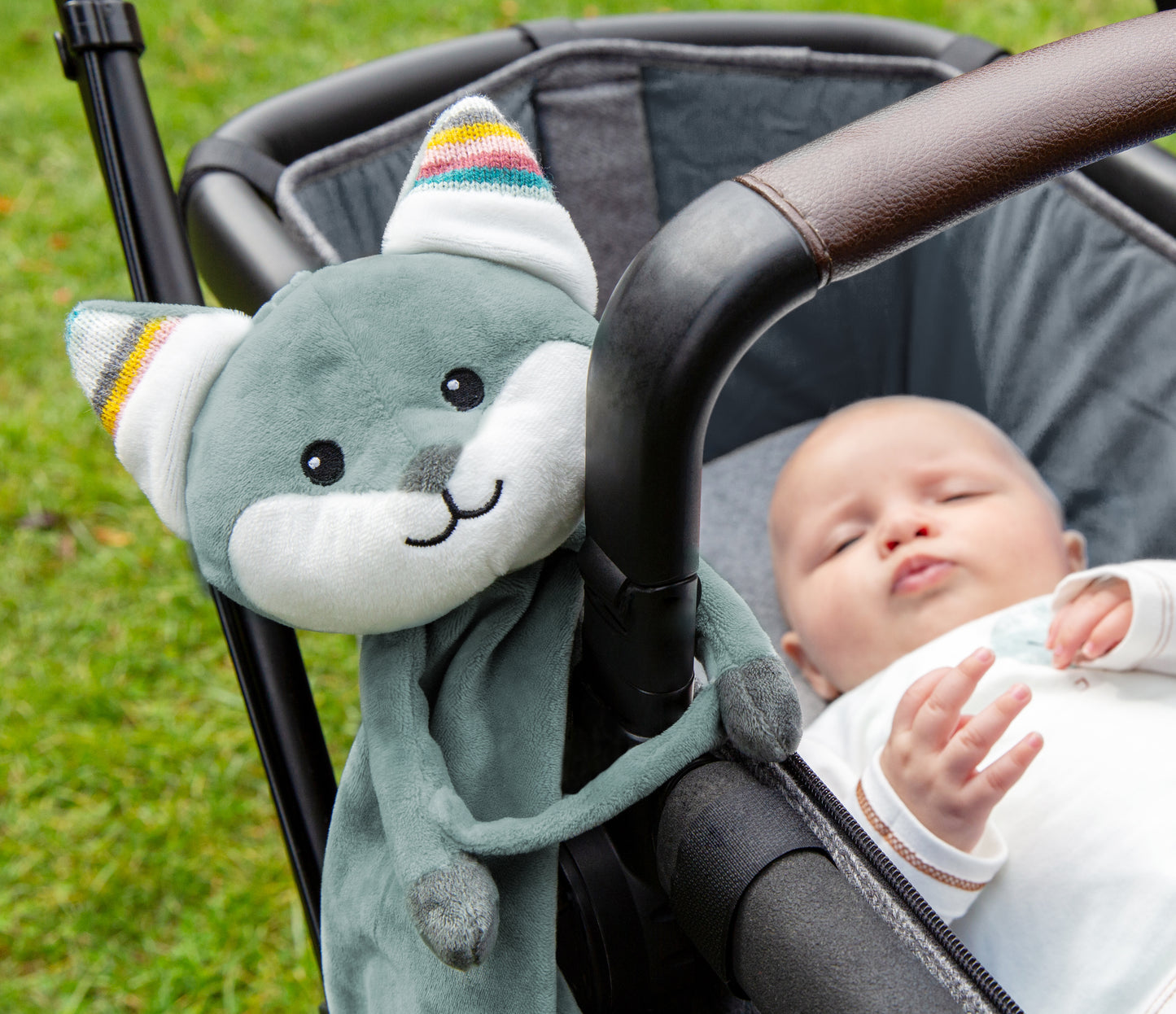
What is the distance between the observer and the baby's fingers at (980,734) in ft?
2.52

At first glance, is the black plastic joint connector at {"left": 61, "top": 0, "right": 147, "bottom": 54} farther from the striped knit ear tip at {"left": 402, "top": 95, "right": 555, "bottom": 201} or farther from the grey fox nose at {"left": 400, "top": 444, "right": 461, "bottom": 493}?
the grey fox nose at {"left": 400, "top": 444, "right": 461, "bottom": 493}

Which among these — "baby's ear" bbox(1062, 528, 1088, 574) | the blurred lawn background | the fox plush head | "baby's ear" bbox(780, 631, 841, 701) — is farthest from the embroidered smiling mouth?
"baby's ear" bbox(1062, 528, 1088, 574)

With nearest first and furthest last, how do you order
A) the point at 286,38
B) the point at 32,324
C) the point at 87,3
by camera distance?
the point at 87,3 → the point at 32,324 → the point at 286,38

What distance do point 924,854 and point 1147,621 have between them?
0.95 feet

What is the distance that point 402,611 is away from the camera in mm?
671

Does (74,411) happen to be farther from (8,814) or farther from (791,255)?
(791,255)

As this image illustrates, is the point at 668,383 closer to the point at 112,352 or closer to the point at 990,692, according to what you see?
the point at 112,352

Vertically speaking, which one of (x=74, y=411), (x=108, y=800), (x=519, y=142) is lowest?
(x=108, y=800)

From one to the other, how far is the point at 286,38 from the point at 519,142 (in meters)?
2.75

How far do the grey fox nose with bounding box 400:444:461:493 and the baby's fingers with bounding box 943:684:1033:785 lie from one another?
413mm

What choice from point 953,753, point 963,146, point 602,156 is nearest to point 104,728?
point 602,156

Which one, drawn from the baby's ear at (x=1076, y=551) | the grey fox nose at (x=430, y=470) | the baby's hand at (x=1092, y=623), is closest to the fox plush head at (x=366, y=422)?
the grey fox nose at (x=430, y=470)

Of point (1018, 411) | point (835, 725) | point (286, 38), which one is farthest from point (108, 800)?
point (286, 38)

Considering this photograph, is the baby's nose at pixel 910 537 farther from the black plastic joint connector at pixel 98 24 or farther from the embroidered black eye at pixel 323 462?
the black plastic joint connector at pixel 98 24
